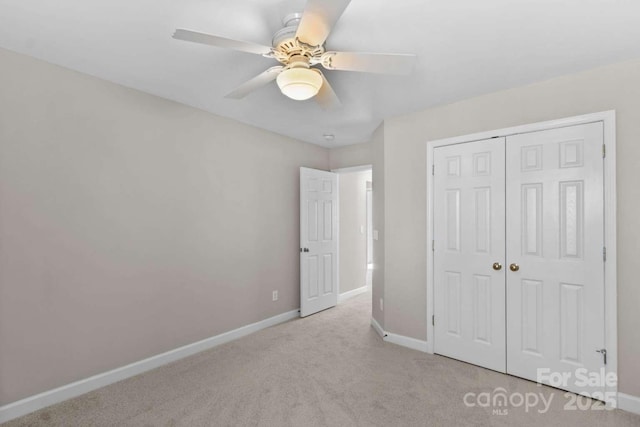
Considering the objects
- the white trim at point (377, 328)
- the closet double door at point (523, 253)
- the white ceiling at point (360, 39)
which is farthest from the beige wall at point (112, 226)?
the closet double door at point (523, 253)

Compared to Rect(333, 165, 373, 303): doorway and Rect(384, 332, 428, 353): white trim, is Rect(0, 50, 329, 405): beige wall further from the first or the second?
Rect(333, 165, 373, 303): doorway

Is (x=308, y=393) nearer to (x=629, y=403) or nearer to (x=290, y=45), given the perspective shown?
(x=629, y=403)

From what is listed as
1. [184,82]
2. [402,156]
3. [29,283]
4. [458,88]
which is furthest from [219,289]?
[458,88]

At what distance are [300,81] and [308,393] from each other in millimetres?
2168

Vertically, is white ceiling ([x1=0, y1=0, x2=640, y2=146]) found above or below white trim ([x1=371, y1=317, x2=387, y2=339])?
above

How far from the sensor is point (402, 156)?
3283 millimetres

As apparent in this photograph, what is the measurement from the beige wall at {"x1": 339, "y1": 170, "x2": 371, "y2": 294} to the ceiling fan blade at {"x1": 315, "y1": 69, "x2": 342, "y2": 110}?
9.45ft

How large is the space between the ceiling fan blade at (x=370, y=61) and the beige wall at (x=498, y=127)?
1476mm

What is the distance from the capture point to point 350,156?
178 inches

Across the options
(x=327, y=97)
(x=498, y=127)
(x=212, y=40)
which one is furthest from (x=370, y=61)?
(x=498, y=127)

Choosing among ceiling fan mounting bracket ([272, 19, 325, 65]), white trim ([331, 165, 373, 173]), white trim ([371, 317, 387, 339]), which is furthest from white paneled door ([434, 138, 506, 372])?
ceiling fan mounting bracket ([272, 19, 325, 65])

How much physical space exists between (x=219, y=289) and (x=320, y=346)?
121 cm

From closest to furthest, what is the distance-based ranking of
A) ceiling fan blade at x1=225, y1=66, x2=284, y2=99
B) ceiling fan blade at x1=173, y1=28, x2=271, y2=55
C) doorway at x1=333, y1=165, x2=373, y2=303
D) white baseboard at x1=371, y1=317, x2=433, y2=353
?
ceiling fan blade at x1=173, y1=28, x2=271, y2=55 < ceiling fan blade at x1=225, y1=66, x2=284, y2=99 < white baseboard at x1=371, y1=317, x2=433, y2=353 < doorway at x1=333, y1=165, x2=373, y2=303

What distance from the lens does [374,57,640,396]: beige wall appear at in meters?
2.18
